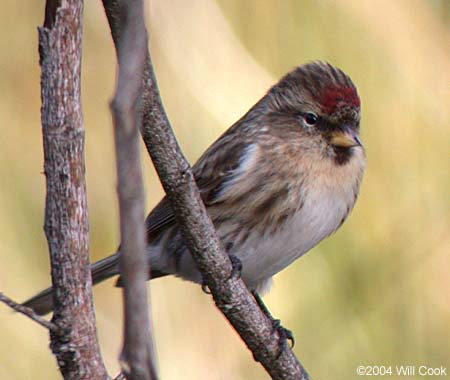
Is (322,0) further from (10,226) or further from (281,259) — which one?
(10,226)

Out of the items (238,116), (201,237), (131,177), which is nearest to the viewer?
(131,177)

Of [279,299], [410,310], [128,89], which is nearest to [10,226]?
[279,299]

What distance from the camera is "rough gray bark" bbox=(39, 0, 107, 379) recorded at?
1.66 m

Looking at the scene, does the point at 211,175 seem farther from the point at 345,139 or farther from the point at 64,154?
the point at 64,154

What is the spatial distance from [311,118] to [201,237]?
123 centimetres

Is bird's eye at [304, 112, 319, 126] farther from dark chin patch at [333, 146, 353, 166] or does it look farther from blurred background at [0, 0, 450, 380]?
blurred background at [0, 0, 450, 380]

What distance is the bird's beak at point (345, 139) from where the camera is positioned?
9.81 feet

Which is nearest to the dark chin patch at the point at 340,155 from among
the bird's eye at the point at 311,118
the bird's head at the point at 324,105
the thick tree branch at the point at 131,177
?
the bird's head at the point at 324,105

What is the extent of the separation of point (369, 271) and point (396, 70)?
2.83ft

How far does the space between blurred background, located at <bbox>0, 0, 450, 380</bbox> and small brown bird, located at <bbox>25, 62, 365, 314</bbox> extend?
23.0 inches

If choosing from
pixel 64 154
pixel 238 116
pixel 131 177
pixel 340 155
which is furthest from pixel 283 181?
pixel 131 177

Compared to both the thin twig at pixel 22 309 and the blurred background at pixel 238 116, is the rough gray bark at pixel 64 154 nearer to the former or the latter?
the thin twig at pixel 22 309

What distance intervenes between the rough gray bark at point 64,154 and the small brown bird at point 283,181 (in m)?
1.18

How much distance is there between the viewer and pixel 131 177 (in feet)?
3.42
